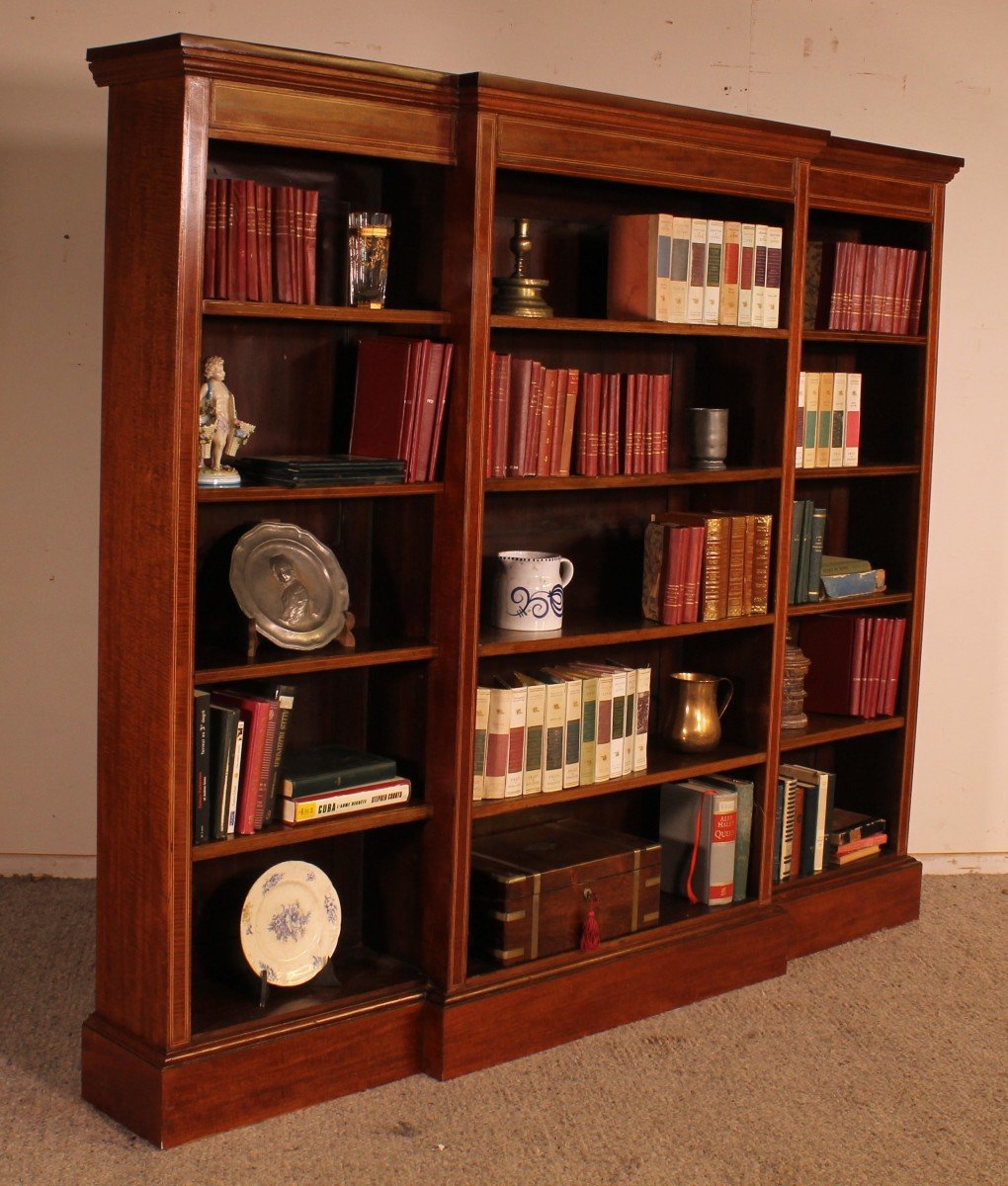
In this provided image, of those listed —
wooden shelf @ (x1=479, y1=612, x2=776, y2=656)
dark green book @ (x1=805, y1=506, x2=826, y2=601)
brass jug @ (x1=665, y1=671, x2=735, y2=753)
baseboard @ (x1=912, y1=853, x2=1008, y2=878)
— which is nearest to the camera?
wooden shelf @ (x1=479, y1=612, x2=776, y2=656)

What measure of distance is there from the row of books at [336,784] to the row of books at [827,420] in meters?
1.38

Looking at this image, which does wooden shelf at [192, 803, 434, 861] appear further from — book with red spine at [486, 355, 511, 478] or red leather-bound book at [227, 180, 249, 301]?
red leather-bound book at [227, 180, 249, 301]

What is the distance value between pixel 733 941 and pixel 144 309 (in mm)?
2063

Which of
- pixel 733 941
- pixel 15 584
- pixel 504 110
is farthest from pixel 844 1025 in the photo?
pixel 15 584

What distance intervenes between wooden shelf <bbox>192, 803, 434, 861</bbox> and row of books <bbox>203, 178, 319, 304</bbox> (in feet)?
3.40

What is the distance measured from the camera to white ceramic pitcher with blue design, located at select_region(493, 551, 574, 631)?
3.23 meters

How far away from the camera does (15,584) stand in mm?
4020

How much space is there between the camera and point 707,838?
361cm

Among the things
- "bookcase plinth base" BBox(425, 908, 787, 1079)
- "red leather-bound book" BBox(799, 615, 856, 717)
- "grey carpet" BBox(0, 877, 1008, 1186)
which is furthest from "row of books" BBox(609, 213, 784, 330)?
"grey carpet" BBox(0, 877, 1008, 1186)

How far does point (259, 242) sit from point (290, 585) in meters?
0.68

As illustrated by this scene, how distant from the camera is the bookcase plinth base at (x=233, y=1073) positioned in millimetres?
2734

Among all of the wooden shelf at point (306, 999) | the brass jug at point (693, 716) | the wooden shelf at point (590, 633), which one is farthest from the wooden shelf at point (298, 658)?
the brass jug at point (693, 716)

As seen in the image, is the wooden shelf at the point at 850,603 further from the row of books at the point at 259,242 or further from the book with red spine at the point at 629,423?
the row of books at the point at 259,242

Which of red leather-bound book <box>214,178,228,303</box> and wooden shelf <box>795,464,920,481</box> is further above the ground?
red leather-bound book <box>214,178,228,303</box>
